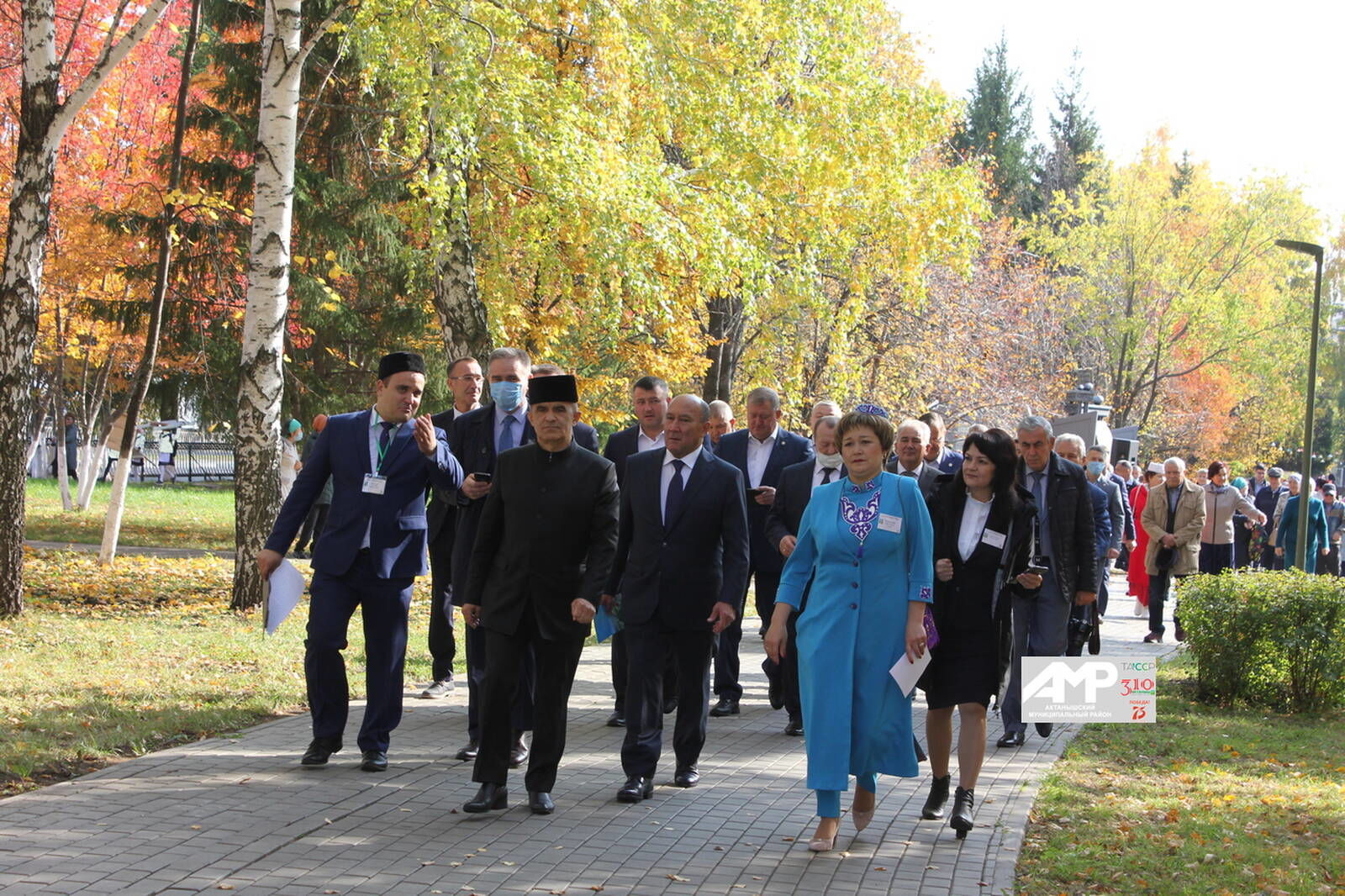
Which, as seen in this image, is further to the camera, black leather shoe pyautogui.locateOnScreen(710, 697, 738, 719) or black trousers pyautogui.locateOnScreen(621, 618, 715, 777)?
black leather shoe pyautogui.locateOnScreen(710, 697, 738, 719)

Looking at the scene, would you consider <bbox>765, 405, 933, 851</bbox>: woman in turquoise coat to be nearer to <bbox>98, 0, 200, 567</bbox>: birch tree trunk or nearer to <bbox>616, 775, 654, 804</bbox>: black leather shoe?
<bbox>616, 775, 654, 804</bbox>: black leather shoe

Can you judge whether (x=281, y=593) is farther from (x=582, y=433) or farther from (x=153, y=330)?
(x=153, y=330)

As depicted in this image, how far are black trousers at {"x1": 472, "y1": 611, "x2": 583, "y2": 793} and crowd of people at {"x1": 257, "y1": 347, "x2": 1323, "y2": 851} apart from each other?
0.04ft

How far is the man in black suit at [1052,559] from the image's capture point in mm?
9547

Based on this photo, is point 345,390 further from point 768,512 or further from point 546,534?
point 546,534

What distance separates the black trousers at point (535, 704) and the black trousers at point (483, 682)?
60mm

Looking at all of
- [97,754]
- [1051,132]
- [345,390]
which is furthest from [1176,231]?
[97,754]

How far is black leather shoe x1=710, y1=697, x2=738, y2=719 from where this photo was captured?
10273 mm

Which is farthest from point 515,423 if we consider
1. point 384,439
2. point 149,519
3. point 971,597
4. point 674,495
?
point 149,519

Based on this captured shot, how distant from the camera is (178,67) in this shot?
24.9 m

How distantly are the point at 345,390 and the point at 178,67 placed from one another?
6166 mm

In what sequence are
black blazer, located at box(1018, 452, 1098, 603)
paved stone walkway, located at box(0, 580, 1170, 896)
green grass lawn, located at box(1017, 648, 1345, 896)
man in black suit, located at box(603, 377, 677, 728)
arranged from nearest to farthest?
paved stone walkway, located at box(0, 580, 1170, 896), green grass lawn, located at box(1017, 648, 1345, 896), man in black suit, located at box(603, 377, 677, 728), black blazer, located at box(1018, 452, 1098, 603)

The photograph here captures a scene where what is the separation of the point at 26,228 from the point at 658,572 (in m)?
8.23

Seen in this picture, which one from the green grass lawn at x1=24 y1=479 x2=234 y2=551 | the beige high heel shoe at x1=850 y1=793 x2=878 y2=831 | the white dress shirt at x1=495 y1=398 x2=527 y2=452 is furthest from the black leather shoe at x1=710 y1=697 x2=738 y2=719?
the green grass lawn at x1=24 y1=479 x2=234 y2=551
